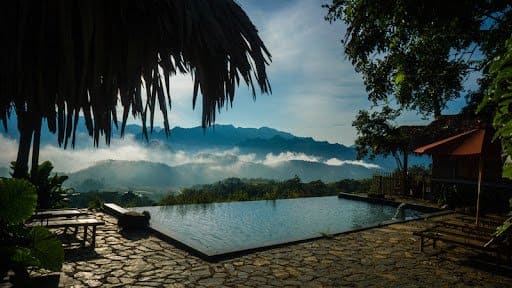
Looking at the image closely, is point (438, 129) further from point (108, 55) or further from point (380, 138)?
point (108, 55)

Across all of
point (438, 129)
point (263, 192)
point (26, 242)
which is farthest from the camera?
point (263, 192)

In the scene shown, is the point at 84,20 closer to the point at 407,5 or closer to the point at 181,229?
the point at 407,5

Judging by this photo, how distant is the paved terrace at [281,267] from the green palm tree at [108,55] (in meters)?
3.02

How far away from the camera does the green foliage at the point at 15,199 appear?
9.30 ft

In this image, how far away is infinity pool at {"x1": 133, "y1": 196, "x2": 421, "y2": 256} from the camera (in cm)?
913

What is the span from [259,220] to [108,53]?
1079 centimetres

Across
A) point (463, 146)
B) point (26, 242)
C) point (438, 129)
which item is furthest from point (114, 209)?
point (438, 129)

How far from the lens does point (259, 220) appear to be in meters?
12.8

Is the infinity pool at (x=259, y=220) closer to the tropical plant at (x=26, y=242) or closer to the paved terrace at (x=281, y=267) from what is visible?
the paved terrace at (x=281, y=267)

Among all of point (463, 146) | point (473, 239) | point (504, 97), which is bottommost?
point (473, 239)

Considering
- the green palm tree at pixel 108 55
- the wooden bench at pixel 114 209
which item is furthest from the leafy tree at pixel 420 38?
the wooden bench at pixel 114 209

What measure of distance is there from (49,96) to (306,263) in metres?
5.32

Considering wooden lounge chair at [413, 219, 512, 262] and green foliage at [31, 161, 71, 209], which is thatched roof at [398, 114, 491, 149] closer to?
wooden lounge chair at [413, 219, 512, 262]

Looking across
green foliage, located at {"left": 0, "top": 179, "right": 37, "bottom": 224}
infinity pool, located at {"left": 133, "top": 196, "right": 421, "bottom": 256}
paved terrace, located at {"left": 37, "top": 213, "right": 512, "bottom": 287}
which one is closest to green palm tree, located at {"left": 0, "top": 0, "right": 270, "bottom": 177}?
green foliage, located at {"left": 0, "top": 179, "right": 37, "bottom": 224}
